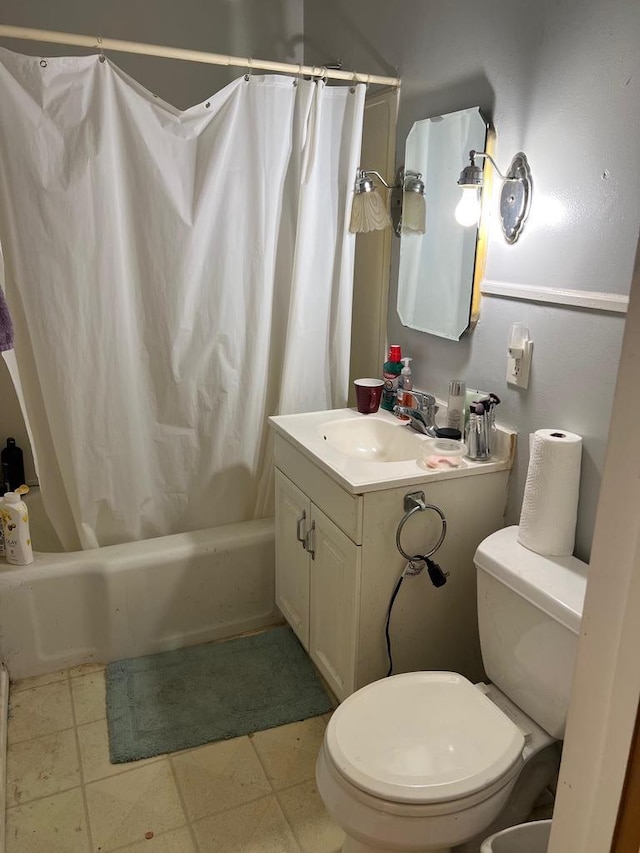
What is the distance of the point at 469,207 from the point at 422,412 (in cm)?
60

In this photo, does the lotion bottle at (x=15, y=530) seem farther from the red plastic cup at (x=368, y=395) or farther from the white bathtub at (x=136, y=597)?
the red plastic cup at (x=368, y=395)

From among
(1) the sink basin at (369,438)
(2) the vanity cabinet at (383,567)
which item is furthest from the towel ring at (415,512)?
(1) the sink basin at (369,438)

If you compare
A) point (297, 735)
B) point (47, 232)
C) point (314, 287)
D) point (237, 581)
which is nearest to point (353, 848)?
point (297, 735)

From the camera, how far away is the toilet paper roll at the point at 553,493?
150cm

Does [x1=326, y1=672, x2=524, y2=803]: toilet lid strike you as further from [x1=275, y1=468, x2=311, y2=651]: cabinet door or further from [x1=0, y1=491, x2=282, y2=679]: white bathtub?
[x1=0, y1=491, x2=282, y2=679]: white bathtub

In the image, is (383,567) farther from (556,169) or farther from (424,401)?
(556,169)

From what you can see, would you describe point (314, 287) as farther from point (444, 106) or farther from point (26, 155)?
point (26, 155)

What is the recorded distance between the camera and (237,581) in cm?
232

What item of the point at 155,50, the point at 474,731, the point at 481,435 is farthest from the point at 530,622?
the point at 155,50

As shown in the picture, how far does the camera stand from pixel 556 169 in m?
1.51

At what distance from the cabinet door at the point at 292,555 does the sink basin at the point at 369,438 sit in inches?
7.9

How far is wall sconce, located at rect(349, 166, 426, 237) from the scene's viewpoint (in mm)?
2074

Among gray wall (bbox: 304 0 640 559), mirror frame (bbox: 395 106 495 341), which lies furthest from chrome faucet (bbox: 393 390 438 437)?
mirror frame (bbox: 395 106 495 341)

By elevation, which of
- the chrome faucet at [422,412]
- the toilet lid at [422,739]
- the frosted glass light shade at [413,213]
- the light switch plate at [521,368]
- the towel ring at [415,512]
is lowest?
the toilet lid at [422,739]
